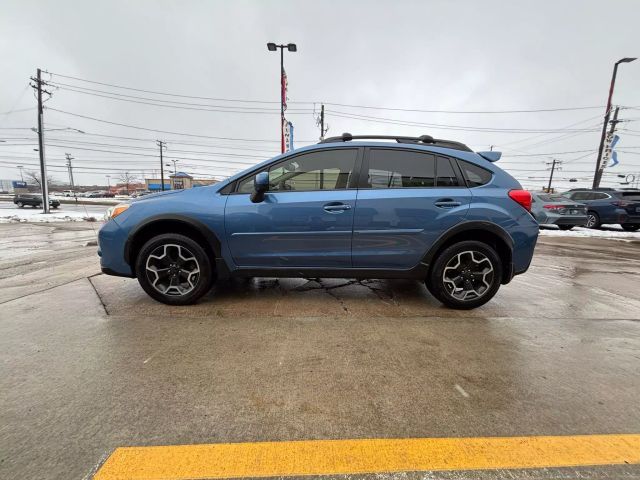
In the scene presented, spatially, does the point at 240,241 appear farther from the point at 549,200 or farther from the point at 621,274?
the point at 549,200

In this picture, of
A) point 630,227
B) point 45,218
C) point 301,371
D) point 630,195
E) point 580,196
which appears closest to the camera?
point 301,371

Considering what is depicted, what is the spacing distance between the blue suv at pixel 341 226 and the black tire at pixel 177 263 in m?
0.01

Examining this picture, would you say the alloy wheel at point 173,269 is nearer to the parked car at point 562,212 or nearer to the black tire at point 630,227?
the parked car at point 562,212

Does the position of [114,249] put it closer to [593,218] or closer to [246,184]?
[246,184]

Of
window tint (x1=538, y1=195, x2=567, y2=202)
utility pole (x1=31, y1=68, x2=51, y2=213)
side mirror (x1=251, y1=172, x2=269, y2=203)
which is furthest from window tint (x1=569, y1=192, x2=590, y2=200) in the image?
utility pole (x1=31, y1=68, x2=51, y2=213)

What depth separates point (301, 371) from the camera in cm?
233

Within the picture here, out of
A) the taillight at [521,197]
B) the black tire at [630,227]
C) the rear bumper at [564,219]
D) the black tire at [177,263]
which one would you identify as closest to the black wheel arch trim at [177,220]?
the black tire at [177,263]

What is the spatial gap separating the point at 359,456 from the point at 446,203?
100 inches

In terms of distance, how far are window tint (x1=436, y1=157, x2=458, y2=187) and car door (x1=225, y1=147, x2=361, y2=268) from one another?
886 mm

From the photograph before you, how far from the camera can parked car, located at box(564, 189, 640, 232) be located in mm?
12930


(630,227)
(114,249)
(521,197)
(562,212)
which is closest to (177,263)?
(114,249)

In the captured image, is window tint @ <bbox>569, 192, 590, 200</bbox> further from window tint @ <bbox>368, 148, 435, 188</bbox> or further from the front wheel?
window tint @ <bbox>368, 148, 435, 188</bbox>

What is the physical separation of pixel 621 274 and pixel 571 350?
4.26 m

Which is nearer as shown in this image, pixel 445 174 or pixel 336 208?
pixel 336 208
